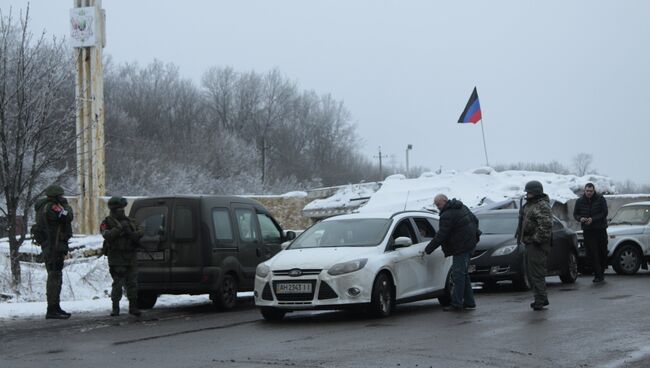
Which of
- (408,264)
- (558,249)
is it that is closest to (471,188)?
(558,249)

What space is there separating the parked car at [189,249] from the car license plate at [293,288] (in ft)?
8.05

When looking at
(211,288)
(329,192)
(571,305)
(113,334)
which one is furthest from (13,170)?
(329,192)

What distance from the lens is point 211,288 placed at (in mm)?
14945

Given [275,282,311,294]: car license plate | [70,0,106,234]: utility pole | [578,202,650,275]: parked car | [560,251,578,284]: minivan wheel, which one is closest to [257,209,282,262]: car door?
[275,282,311,294]: car license plate

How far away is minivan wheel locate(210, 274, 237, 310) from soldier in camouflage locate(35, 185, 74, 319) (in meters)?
2.52

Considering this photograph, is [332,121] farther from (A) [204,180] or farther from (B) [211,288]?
(B) [211,288]

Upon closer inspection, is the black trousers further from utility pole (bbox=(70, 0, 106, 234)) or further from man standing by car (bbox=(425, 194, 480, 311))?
utility pole (bbox=(70, 0, 106, 234))

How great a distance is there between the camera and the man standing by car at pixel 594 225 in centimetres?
1944

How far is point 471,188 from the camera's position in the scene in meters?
34.3

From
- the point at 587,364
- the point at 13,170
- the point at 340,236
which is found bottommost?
the point at 587,364

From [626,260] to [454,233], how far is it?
9.54 m

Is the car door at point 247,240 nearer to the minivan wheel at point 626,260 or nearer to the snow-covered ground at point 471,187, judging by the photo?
the minivan wheel at point 626,260

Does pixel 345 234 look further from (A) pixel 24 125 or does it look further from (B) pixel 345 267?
(A) pixel 24 125

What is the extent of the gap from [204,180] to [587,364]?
77848 mm
